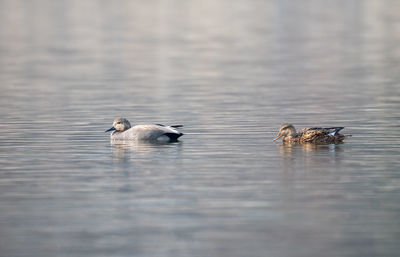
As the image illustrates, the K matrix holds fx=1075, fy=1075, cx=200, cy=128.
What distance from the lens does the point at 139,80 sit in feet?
127

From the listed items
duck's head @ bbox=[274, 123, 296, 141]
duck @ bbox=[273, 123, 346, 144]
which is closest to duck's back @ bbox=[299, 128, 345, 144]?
duck @ bbox=[273, 123, 346, 144]

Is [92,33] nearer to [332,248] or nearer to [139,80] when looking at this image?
[139,80]

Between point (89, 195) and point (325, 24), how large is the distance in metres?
72.0

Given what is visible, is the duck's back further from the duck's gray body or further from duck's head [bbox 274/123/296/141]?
the duck's gray body

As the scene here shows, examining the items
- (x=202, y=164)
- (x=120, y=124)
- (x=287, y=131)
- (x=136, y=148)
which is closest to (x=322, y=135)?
(x=287, y=131)

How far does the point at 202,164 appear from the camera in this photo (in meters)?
18.2

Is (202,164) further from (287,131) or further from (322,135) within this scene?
(322,135)

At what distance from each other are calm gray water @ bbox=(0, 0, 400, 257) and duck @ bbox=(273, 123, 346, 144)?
0.34 meters

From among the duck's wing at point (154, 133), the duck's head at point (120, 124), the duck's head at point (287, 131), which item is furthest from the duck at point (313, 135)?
the duck's head at point (120, 124)

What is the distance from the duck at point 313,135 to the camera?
2053 cm

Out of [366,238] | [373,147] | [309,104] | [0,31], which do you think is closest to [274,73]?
[309,104]

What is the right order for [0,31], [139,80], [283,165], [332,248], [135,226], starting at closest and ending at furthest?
1. [332,248]
2. [135,226]
3. [283,165]
4. [139,80]
5. [0,31]

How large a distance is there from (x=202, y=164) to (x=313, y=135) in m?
3.15

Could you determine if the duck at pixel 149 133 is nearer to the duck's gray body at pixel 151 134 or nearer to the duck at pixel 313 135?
the duck's gray body at pixel 151 134
